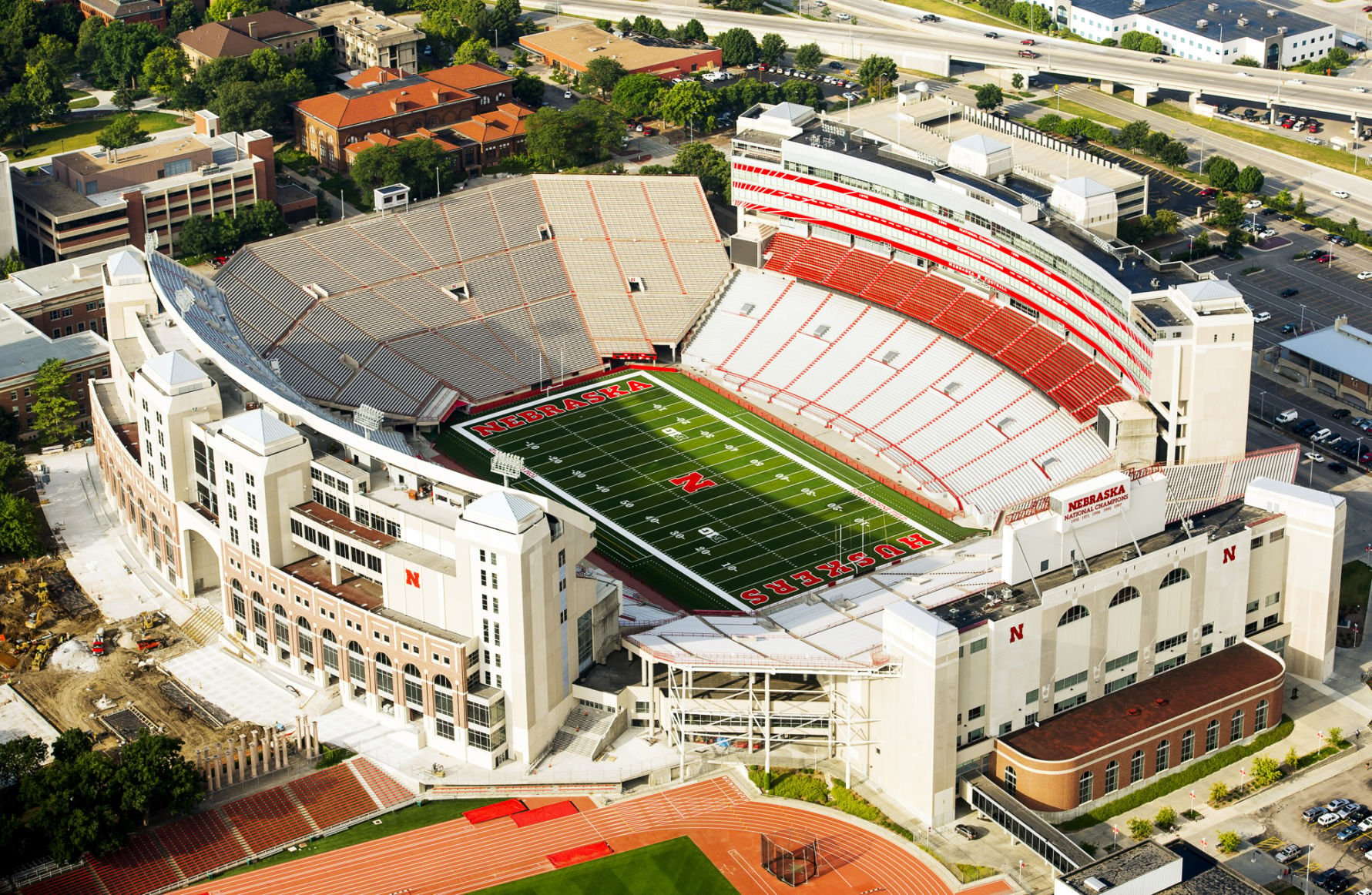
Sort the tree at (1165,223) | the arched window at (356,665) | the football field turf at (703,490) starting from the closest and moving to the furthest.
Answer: the arched window at (356,665) → the football field turf at (703,490) → the tree at (1165,223)

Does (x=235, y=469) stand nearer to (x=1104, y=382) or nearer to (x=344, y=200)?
(x=1104, y=382)

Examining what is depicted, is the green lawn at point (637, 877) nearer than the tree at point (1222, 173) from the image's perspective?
Yes

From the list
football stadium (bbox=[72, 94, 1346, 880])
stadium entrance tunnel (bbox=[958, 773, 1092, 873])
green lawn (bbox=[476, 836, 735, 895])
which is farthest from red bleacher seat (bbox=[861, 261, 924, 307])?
green lawn (bbox=[476, 836, 735, 895])

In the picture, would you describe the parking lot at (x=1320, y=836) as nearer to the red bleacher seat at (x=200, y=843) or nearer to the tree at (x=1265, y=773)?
the tree at (x=1265, y=773)

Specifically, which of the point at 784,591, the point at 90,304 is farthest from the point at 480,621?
the point at 90,304

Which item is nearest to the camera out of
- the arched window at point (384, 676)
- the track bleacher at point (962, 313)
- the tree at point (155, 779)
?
the tree at point (155, 779)

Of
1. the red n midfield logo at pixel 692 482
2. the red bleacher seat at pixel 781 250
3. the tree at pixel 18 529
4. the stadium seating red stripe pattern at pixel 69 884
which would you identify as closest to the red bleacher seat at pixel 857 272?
the red bleacher seat at pixel 781 250

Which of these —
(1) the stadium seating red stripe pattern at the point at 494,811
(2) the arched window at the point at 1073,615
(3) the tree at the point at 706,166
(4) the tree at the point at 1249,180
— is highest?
(3) the tree at the point at 706,166
